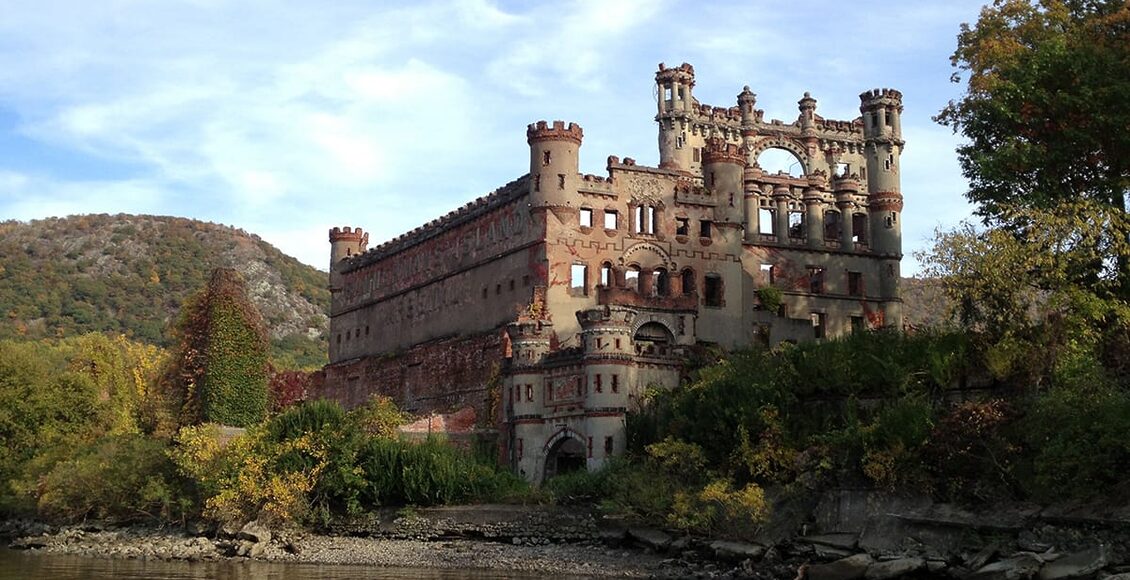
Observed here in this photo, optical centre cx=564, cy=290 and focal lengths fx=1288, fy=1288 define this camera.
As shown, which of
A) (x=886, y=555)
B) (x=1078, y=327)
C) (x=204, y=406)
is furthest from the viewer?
(x=204, y=406)

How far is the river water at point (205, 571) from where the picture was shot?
121 ft

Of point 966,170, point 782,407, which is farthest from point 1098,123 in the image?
point 782,407

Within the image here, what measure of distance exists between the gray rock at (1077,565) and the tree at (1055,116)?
42.4 ft

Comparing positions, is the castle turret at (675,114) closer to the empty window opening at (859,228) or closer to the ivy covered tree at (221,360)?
the empty window opening at (859,228)

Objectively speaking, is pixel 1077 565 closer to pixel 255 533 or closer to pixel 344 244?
pixel 255 533

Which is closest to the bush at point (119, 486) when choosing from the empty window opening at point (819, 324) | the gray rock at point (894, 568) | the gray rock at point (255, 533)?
the gray rock at point (255, 533)

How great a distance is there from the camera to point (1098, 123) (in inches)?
1636

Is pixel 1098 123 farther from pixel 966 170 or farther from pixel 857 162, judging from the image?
pixel 857 162

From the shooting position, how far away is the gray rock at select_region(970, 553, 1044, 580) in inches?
1236

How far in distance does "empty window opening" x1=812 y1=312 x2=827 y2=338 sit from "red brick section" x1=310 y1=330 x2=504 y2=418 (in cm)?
1712

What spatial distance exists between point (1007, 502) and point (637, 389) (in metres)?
16.7

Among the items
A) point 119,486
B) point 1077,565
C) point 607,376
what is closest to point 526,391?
point 607,376

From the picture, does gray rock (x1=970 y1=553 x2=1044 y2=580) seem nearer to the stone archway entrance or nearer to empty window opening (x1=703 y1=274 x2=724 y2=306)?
the stone archway entrance

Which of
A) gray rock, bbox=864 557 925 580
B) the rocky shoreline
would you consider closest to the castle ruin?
the rocky shoreline
